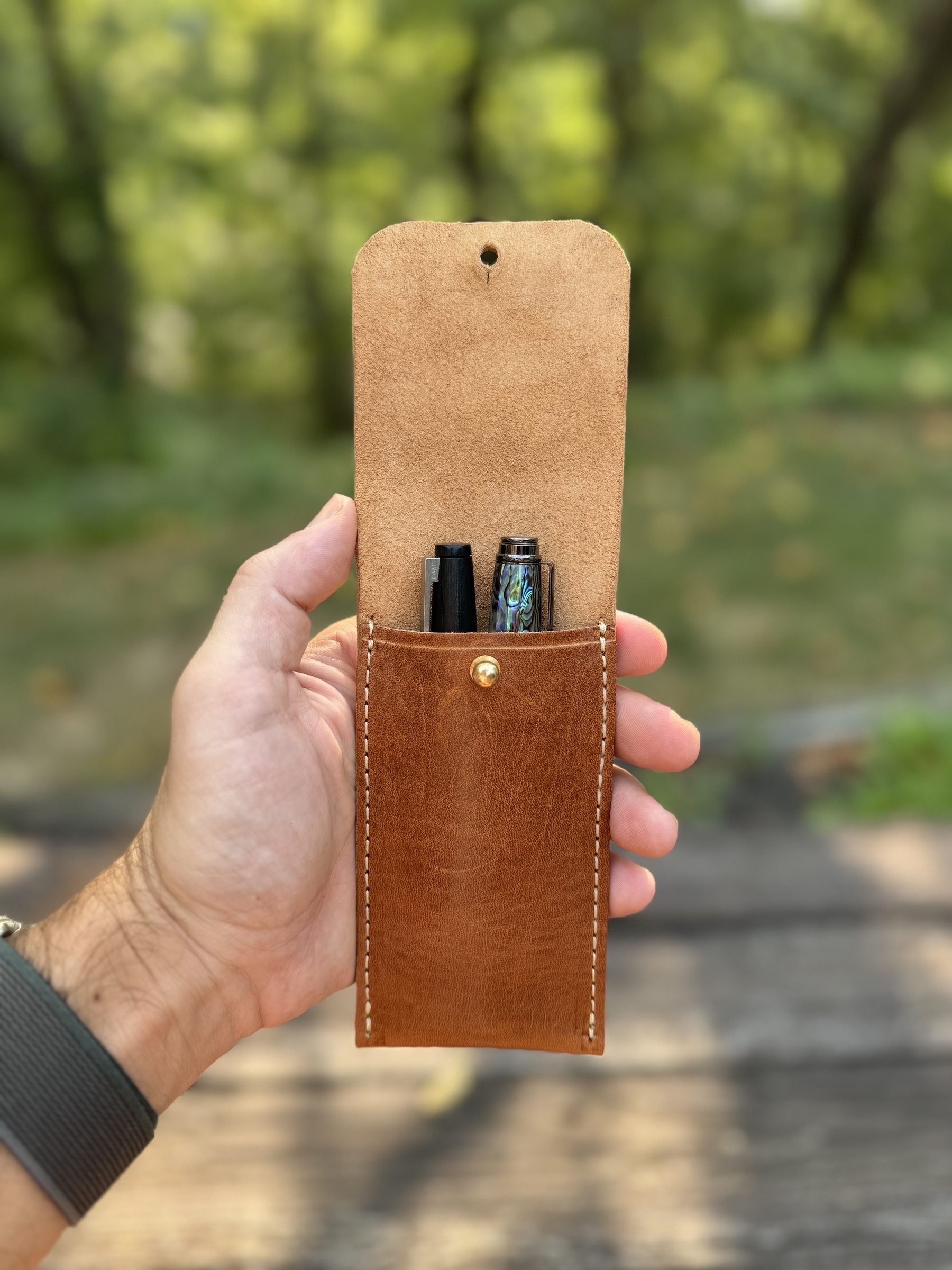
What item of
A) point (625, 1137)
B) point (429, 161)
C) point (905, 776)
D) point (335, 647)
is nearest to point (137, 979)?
point (335, 647)

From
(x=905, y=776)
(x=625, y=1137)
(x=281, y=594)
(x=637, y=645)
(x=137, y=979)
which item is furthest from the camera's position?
(x=905, y=776)

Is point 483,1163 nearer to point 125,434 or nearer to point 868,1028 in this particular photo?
point 868,1028

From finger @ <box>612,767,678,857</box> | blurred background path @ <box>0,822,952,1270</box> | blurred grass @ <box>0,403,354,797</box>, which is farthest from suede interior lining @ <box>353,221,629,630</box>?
blurred grass @ <box>0,403,354,797</box>

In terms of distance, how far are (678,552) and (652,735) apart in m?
4.09

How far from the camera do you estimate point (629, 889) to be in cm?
200

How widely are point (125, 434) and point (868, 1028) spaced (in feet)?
24.2

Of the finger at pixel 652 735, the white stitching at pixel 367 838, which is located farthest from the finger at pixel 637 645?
the white stitching at pixel 367 838

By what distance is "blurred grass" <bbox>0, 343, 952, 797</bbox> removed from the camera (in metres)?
4.77

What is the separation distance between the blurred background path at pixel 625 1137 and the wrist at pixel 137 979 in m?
0.81

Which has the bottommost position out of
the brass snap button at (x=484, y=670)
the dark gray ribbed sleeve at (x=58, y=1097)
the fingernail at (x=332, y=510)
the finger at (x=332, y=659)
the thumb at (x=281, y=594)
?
the dark gray ribbed sleeve at (x=58, y=1097)

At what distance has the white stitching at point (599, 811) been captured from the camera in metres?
1.83

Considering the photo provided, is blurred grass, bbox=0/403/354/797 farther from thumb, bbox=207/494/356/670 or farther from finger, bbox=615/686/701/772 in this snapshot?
finger, bbox=615/686/701/772

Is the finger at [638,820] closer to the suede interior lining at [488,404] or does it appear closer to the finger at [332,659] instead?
the suede interior lining at [488,404]

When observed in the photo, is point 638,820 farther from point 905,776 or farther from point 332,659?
point 905,776
